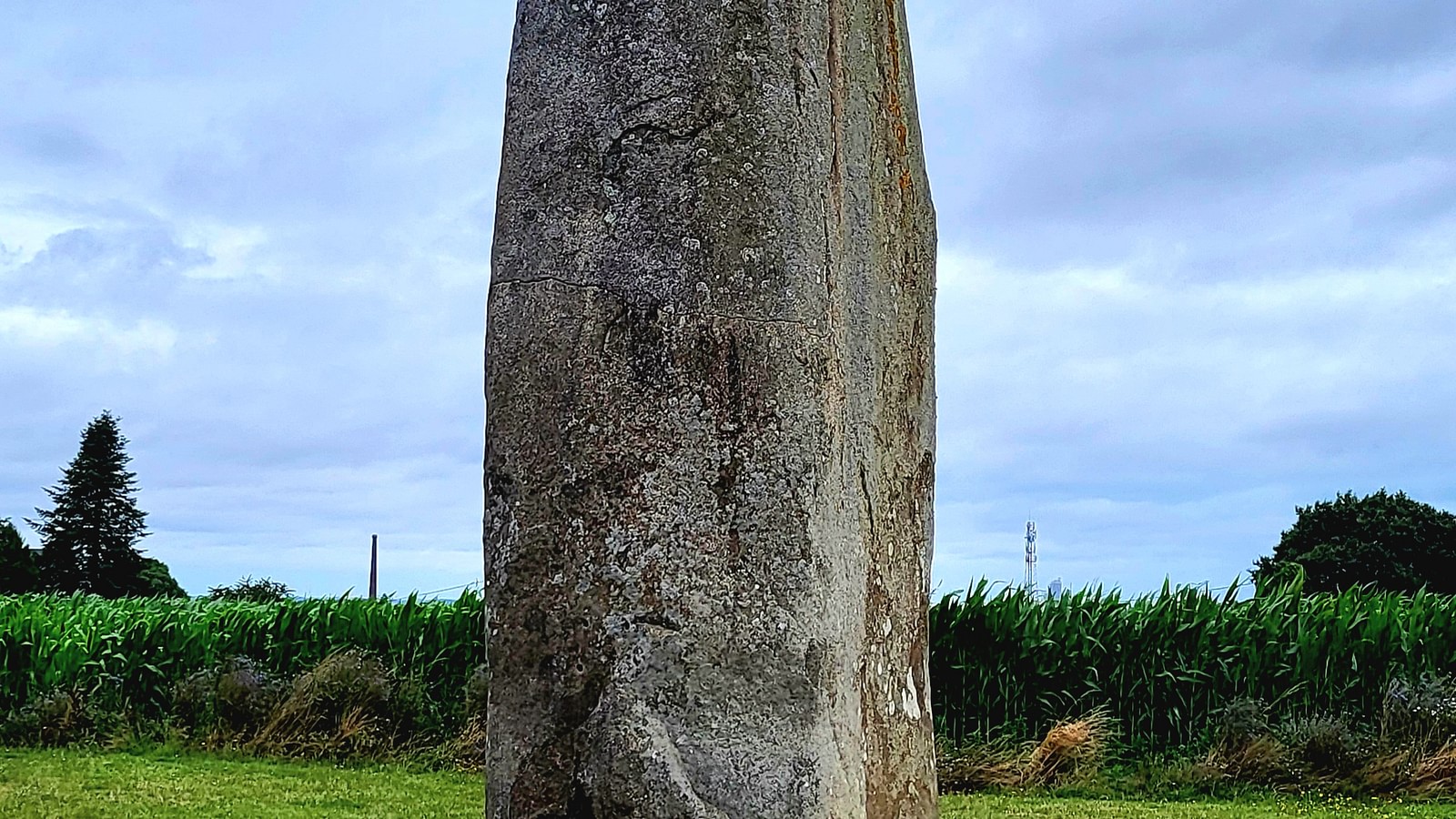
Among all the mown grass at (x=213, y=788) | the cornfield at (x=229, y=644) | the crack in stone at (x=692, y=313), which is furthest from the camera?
the cornfield at (x=229, y=644)

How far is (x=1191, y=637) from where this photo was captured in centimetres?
1243

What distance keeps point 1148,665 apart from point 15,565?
16076 mm

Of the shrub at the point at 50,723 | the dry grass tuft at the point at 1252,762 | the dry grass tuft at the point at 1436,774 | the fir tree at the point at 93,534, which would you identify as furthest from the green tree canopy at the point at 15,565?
the dry grass tuft at the point at 1436,774

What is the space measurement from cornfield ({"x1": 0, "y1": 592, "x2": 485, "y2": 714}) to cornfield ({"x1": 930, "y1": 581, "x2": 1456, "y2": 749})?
161 inches

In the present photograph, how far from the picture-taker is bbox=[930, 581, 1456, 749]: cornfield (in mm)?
12195

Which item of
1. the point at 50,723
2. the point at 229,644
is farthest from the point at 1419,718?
the point at 50,723

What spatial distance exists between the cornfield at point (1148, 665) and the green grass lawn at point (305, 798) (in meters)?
1.72

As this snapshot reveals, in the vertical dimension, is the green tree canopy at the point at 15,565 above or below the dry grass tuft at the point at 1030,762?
above

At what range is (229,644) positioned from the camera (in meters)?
13.8

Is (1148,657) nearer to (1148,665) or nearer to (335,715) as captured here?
(1148,665)

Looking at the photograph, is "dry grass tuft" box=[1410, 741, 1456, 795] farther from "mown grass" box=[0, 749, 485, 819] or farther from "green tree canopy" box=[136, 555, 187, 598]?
"green tree canopy" box=[136, 555, 187, 598]

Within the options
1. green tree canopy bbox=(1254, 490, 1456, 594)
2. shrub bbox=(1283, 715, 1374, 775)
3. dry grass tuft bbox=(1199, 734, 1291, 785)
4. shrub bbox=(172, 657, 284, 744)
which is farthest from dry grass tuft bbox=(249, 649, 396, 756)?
green tree canopy bbox=(1254, 490, 1456, 594)

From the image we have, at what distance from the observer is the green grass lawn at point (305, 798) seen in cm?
917

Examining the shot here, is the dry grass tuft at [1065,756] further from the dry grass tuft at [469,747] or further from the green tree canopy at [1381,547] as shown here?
the green tree canopy at [1381,547]
